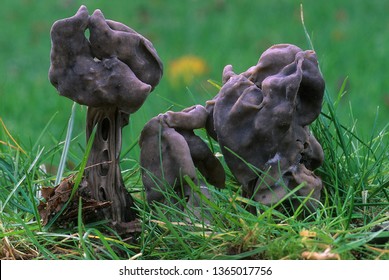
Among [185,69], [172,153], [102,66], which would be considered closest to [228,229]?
[172,153]

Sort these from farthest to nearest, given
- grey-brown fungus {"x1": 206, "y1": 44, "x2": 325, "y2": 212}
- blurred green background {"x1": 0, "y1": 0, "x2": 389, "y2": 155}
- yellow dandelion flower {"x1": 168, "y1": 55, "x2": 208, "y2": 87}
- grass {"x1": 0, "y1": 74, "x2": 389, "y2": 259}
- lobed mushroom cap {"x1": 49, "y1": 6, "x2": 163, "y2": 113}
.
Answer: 1. yellow dandelion flower {"x1": 168, "y1": 55, "x2": 208, "y2": 87}
2. blurred green background {"x1": 0, "y1": 0, "x2": 389, "y2": 155}
3. grey-brown fungus {"x1": 206, "y1": 44, "x2": 325, "y2": 212}
4. lobed mushroom cap {"x1": 49, "y1": 6, "x2": 163, "y2": 113}
5. grass {"x1": 0, "y1": 74, "x2": 389, "y2": 259}

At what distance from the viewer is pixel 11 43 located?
8.03 m

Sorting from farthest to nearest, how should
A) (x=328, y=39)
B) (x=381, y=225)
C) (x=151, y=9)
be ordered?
(x=151, y=9), (x=328, y=39), (x=381, y=225)

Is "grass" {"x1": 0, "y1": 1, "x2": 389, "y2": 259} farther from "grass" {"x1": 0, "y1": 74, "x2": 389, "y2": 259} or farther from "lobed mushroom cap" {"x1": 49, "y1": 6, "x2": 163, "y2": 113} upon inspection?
"lobed mushroom cap" {"x1": 49, "y1": 6, "x2": 163, "y2": 113}

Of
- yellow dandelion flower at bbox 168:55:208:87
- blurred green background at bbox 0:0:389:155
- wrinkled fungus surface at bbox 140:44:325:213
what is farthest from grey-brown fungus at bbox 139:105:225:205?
yellow dandelion flower at bbox 168:55:208:87

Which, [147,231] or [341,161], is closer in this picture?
[147,231]

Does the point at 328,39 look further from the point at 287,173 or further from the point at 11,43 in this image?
the point at 287,173

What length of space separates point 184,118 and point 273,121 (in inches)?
13.2

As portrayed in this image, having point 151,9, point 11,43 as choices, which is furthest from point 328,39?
point 11,43

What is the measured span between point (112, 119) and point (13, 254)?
1.99 feet

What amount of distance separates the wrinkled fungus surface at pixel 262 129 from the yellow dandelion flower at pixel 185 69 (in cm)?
370

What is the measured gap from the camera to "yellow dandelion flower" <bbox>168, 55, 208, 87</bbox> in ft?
21.6

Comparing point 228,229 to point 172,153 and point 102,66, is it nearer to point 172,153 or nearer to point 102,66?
point 172,153

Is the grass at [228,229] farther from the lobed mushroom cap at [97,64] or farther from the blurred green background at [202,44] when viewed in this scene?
the blurred green background at [202,44]
